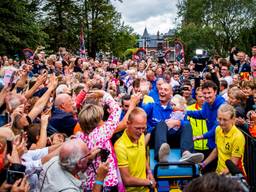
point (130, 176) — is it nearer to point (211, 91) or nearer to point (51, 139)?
point (51, 139)

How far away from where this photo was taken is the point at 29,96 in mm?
6777

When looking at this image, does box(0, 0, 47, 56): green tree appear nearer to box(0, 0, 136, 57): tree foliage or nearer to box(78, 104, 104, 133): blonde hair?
box(0, 0, 136, 57): tree foliage

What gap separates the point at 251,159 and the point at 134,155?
209cm

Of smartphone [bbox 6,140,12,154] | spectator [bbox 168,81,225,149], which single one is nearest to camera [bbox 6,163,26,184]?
smartphone [bbox 6,140,12,154]

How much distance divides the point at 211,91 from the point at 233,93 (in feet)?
3.18

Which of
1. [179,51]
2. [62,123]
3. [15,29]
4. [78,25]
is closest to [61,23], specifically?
[78,25]

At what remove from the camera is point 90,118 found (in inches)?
177

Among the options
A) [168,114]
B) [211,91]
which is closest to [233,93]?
[211,91]

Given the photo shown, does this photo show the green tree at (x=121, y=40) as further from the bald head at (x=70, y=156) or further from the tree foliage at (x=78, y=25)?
the bald head at (x=70, y=156)

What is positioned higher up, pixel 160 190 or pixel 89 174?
pixel 89 174

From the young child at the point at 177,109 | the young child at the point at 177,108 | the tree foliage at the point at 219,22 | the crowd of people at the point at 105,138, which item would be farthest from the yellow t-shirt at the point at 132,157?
the tree foliage at the point at 219,22

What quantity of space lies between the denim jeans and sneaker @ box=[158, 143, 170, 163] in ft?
1.02

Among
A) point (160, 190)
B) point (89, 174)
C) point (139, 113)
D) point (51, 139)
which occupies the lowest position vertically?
point (160, 190)

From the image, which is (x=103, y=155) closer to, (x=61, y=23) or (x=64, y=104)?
(x=64, y=104)
